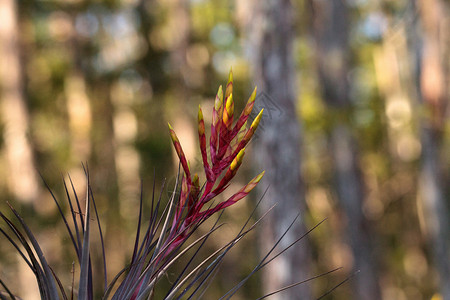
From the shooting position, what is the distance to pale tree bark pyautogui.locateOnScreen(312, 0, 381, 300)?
10.3m

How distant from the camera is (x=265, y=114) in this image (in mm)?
1490

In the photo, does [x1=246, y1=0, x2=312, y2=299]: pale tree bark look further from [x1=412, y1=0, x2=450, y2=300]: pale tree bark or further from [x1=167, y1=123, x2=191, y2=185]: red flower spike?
[x1=167, y1=123, x2=191, y2=185]: red flower spike

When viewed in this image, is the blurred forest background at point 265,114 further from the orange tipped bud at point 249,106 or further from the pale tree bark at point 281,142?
the orange tipped bud at point 249,106

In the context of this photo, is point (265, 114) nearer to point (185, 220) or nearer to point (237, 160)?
point (237, 160)

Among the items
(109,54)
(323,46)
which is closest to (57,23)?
(109,54)

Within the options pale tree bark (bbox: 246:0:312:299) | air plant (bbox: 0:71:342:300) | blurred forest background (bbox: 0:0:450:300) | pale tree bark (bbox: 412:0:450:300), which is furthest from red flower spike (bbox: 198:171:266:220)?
pale tree bark (bbox: 412:0:450:300)

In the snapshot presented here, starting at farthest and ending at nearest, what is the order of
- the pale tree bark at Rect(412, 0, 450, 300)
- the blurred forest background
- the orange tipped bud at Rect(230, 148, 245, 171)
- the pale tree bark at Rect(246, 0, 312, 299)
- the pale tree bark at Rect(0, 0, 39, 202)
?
the pale tree bark at Rect(0, 0, 39, 202)
the pale tree bark at Rect(412, 0, 450, 300)
the blurred forest background
the pale tree bark at Rect(246, 0, 312, 299)
the orange tipped bud at Rect(230, 148, 245, 171)

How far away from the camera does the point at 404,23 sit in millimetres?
9836

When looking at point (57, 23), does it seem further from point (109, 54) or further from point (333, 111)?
point (333, 111)

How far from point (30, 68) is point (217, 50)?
4862 millimetres

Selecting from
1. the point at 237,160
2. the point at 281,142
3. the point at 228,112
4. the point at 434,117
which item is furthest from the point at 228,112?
the point at 434,117

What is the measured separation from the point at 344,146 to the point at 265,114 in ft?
31.2

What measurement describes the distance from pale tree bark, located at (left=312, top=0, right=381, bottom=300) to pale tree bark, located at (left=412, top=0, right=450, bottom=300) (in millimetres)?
1754

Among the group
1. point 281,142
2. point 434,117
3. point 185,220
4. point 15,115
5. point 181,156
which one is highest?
point 15,115
